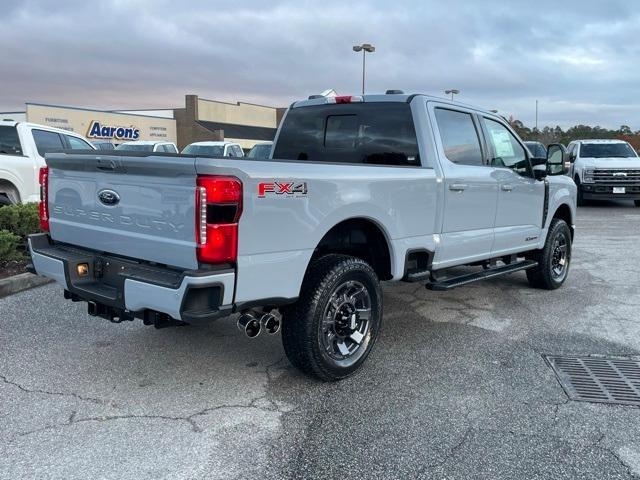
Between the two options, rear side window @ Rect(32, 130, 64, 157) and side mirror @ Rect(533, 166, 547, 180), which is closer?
side mirror @ Rect(533, 166, 547, 180)

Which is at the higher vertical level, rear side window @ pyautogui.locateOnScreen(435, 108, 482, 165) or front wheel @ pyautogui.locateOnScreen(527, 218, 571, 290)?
rear side window @ pyautogui.locateOnScreen(435, 108, 482, 165)

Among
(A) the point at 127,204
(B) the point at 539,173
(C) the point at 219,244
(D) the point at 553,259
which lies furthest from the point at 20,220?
(D) the point at 553,259

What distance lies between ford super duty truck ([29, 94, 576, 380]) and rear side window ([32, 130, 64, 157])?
19.0ft

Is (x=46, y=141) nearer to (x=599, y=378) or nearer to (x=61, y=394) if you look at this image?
(x=61, y=394)

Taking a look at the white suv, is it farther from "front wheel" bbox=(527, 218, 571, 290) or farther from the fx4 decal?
the fx4 decal

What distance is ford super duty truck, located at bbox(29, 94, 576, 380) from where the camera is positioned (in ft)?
10.9

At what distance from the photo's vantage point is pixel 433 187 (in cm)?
476

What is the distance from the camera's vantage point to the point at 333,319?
4.12m

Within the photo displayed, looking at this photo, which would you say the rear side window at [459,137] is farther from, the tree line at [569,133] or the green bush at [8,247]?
the tree line at [569,133]

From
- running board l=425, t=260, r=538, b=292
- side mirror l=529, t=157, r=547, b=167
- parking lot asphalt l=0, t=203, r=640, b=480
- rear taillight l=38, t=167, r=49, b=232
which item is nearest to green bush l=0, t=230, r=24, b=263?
parking lot asphalt l=0, t=203, r=640, b=480

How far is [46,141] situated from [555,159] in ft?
26.5

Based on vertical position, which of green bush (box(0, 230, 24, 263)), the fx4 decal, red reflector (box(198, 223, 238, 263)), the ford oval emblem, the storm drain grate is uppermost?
the fx4 decal

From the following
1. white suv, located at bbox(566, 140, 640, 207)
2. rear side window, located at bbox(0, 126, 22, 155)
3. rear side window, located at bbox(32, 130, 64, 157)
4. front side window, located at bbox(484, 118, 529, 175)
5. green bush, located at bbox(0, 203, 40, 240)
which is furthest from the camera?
white suv, located at bbox(566, 140, 640, 207)

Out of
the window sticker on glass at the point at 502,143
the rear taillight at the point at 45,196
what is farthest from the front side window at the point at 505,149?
the rear taillight at the point at 45,196
